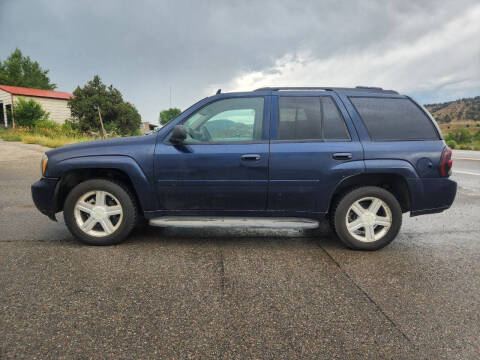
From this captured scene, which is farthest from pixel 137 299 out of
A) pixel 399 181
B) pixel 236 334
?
pixel 399 181

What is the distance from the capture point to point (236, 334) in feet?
6.55

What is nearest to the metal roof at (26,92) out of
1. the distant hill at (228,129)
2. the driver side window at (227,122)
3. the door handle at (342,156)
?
the driver side window at (227,122)

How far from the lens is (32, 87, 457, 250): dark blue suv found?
11.2ft

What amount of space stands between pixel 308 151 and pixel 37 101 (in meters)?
39.5

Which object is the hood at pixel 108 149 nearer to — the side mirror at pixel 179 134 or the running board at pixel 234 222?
the side mirror at pixel 179 134

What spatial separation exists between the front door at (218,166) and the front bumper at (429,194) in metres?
1.67

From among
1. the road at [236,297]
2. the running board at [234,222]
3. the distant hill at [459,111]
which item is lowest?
the road at [236,297]

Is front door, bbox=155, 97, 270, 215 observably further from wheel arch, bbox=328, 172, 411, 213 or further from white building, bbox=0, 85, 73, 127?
white building, bbox=0, 85, 73, 127

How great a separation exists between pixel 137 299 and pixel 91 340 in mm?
524

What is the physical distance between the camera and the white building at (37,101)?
32.4 meters

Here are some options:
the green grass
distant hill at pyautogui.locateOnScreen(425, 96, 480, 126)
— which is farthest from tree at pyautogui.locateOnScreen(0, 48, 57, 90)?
distant hill at pyautogui.locateOnScreen(425, 96, 480, 126)

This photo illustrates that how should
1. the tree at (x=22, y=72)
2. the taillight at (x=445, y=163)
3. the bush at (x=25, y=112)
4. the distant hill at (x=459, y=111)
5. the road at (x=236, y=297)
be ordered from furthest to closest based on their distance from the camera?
1. the distant hill at (x=459, y=111)
2. the tree at (x=22, y=72)
3. the bush at (x=25, y=112)
4. the taillight at (x=445, y=163)
5. the road at (x=236, y=297)

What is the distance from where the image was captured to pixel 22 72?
5859cm

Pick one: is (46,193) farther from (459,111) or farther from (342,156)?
(459,111)
